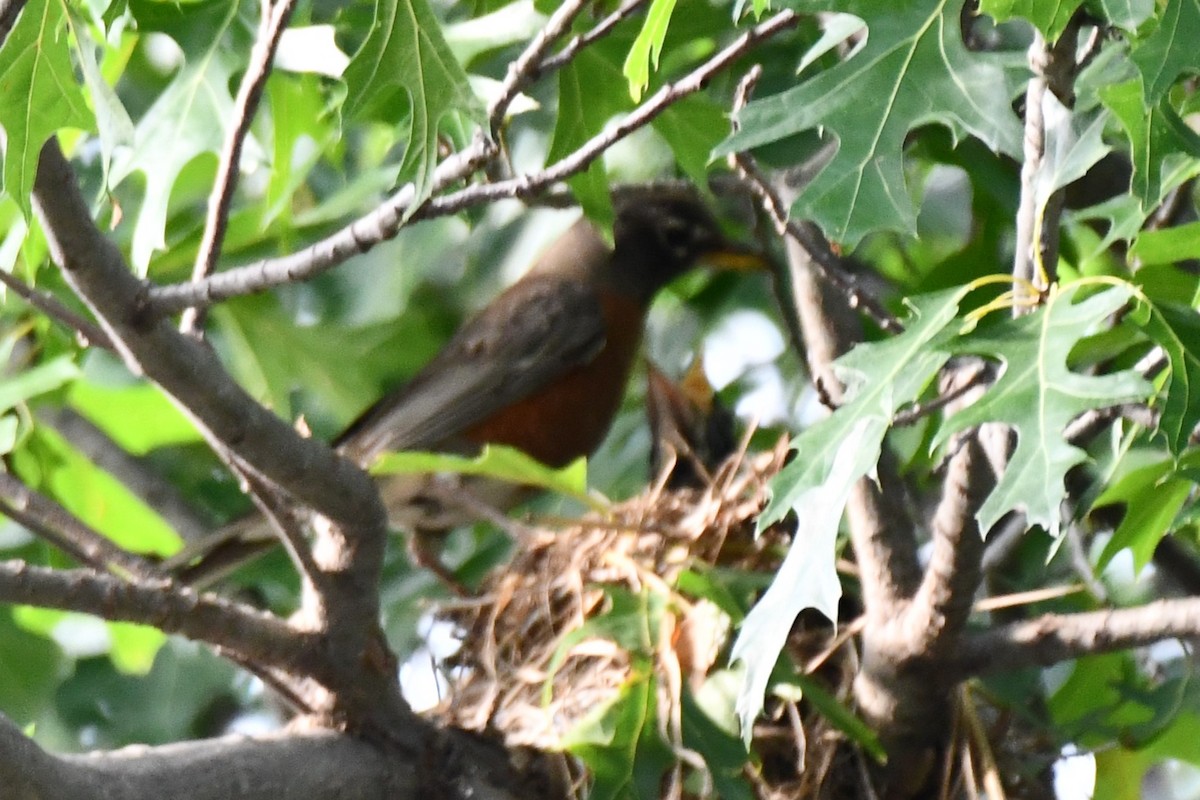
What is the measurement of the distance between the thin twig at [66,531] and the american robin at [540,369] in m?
1.52

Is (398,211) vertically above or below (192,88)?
above

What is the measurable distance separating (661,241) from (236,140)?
106 inches

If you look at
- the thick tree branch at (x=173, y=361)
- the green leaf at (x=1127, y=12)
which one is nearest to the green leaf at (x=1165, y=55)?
the green leaf at (x=1127, y=12)

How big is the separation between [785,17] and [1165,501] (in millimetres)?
901

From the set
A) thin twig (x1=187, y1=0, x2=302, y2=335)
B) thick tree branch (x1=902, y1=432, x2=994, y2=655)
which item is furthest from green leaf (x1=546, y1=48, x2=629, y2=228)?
thick tree branch (x1=902, y1=432, x2=994, y2=655)

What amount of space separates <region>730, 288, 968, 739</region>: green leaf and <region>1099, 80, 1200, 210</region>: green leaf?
0.81ft

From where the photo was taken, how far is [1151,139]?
1.57 m

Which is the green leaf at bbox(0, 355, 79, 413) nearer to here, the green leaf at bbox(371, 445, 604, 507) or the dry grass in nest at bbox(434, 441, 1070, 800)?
the green leaf at bbox(371, 445, 604, 507)

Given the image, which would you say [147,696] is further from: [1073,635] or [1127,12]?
[1127,12]

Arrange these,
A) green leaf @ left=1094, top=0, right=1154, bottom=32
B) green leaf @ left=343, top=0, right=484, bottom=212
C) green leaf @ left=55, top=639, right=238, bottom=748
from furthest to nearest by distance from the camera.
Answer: green leaf @ left=55, top=639, right=238, bottom=748, green leaf @ left=343, top=0, right=484, bottom=212, green leaf @ left=1094, top=0, right=1154, bottom=32

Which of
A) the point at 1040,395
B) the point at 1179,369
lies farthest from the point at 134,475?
the point at 1179,369

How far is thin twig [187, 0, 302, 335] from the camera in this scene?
1.76 meters

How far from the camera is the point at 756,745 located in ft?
8.52

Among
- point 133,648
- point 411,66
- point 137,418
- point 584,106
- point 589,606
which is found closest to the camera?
point 411,66
